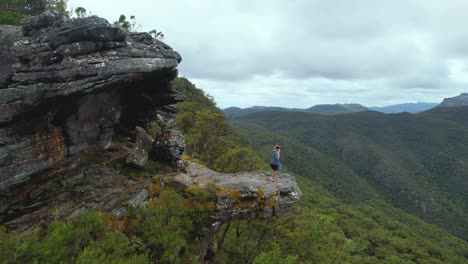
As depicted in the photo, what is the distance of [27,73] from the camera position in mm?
16781

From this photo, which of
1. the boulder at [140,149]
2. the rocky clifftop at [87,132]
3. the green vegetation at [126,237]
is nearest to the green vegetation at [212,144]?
the rocky clifftop at [87,132]

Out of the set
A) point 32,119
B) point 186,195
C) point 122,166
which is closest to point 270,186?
point 186,195

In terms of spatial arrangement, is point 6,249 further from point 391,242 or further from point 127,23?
point 391,242

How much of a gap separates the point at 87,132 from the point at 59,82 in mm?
4222

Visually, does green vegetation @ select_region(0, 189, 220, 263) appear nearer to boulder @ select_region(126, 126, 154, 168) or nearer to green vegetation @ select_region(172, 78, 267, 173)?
boulder @ select_region(126, 126, 154, 168)

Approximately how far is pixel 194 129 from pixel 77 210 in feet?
108

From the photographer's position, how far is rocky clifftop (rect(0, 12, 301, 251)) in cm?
1638

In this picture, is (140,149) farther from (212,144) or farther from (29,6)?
(29,6)

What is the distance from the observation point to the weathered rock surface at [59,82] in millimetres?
16031

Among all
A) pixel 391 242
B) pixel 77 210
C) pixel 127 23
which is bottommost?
pixel 391 242

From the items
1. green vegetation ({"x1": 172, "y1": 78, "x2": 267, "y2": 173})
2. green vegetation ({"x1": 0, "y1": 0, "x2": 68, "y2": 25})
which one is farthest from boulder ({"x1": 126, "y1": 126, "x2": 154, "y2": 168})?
green vegetation ({"x1": 0, "y1": 0, "x2": 68, "y2": 25})

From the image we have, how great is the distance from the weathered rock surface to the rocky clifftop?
5 cm

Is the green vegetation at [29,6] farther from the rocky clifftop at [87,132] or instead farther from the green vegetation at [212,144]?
the rocky clifftop at [87,132]

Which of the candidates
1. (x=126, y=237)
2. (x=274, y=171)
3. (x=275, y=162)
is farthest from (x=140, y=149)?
(x=274, y=171)
